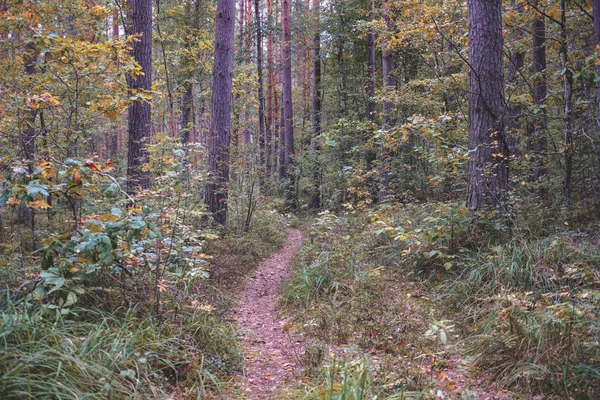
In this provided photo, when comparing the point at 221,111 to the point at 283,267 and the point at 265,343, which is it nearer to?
the point at 283,267

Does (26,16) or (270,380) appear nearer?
(270,380)

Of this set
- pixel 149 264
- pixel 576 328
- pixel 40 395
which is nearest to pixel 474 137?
pixel 576 328

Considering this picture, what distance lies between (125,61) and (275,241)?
6751mm

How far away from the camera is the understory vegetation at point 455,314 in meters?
3.13

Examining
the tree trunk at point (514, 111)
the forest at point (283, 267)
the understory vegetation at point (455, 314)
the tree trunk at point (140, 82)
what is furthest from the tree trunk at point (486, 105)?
the tree trunk at point (140, 82)

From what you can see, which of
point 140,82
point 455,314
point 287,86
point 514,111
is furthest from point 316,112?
point 455,314

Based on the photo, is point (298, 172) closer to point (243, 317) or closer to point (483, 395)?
point (243, 317)

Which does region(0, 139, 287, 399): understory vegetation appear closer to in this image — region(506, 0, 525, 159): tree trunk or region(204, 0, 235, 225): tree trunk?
region(506, 0, 525, 159): tree trunk

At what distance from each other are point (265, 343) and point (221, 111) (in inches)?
279

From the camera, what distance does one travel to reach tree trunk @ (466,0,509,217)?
19.6ft

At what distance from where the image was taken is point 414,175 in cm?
1307

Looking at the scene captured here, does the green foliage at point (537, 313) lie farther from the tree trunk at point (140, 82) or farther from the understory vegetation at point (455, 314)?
the tree trunk at point (140, 82)

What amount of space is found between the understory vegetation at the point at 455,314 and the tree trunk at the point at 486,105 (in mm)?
516

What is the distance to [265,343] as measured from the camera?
4.80 m
